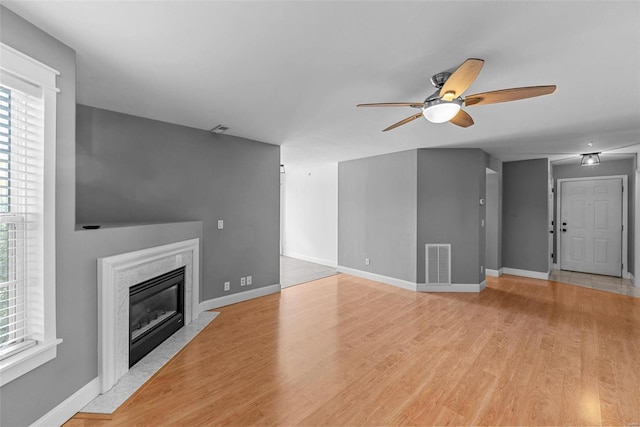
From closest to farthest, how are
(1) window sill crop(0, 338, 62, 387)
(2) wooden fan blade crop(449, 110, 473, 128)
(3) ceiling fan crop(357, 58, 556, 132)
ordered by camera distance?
(1) window sill crop(0, 338, 62, 387) → (3) ceiling fan crop(357, 58, 556, 132) → (2) wooden fan blade crop(449, 110, 473, 128)

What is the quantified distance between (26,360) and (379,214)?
4863 millimetres

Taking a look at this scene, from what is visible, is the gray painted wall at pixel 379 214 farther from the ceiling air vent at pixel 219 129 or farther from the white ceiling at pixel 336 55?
the ceiling air vent at pixel 219 129

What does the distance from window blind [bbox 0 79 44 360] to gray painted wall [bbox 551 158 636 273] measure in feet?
26.9

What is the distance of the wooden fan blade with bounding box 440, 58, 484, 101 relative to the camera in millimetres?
1602

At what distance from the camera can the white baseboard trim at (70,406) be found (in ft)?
5.73

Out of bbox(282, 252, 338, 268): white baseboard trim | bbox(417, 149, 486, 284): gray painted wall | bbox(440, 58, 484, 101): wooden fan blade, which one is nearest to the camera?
bbox(440, 58, 484, 101): wooden fan blade

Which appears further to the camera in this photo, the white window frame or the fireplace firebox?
the fireplace firebox

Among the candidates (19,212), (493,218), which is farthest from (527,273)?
(19,212)

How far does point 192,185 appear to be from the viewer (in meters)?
3.78

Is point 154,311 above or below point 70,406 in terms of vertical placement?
above

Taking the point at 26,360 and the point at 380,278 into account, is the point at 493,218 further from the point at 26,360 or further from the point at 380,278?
the point at 26,360

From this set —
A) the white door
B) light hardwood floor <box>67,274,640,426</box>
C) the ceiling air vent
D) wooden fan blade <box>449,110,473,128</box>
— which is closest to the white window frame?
light hardwood floor <box>67,274,640,426</box>

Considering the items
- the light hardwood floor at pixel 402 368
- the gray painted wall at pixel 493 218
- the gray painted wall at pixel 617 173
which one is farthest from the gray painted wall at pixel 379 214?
the gray painted wall at pixel 617 173

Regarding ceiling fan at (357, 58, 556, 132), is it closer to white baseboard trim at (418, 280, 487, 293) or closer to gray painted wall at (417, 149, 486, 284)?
gray painted wall at (417, 149, 486, 284)
